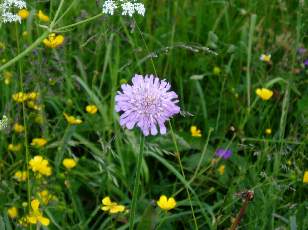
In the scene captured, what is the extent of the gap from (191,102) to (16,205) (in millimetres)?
856

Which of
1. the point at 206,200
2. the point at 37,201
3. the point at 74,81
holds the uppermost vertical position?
the point at 74,81

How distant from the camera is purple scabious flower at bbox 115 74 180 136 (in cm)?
111

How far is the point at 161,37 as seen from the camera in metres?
2.38

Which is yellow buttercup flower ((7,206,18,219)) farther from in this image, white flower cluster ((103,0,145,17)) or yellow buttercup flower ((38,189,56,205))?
white flower cluster ((103,0,145,17))

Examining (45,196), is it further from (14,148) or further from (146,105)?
(146,105)

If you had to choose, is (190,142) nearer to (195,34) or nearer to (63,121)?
(63,121)

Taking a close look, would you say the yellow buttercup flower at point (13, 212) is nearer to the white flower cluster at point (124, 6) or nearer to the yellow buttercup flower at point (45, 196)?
the yellow buttercup flower at point (45, 196)

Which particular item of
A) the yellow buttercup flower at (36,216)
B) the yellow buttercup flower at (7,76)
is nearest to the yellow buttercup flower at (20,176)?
→ the yellow buttercup flower at (36,216)

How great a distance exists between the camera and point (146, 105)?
1.11m

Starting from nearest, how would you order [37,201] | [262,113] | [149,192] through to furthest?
[37,201]
[149,192]
[262,113]

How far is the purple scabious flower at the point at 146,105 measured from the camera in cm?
111

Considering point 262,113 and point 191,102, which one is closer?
point 262,113

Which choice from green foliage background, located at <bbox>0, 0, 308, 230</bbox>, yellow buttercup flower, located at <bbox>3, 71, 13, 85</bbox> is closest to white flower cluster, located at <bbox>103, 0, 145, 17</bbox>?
green foliage background, located at <bbox>0, 0, 308, 230</bbox>

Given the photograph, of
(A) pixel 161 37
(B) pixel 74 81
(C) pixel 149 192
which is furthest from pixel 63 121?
(A) pixel 161 37
